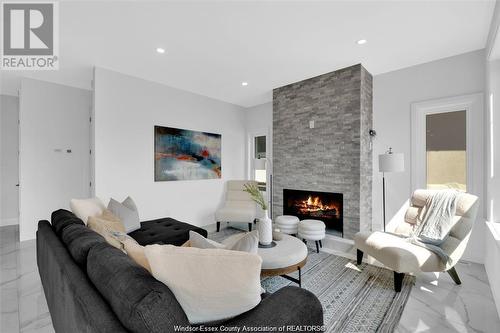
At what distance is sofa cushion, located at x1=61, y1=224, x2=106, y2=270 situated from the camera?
4.22 ft

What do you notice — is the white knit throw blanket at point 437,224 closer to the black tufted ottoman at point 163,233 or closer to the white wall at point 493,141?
the white wall at point 493,141

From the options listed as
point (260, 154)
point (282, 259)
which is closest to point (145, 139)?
point (260, 154)

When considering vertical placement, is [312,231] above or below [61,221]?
below

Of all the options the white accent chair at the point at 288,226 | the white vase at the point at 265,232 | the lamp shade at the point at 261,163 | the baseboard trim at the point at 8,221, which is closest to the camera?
the white vase at the point at 265,232

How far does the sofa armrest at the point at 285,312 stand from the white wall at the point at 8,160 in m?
6.22

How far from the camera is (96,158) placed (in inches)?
130

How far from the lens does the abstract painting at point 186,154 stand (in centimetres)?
409

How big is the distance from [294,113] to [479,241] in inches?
125

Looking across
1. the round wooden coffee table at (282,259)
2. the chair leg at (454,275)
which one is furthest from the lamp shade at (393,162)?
the round wooden coffee table at (282,259)

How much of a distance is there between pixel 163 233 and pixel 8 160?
4.63m

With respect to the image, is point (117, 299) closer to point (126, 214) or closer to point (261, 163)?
point (126, 214)

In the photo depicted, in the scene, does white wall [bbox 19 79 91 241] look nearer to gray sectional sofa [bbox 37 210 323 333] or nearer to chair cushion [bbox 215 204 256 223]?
chair cushion [bbox 215 204 256 223]

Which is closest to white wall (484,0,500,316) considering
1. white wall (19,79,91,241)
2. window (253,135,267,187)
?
window (253,135,267,187)

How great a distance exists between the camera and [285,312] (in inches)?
42.3
